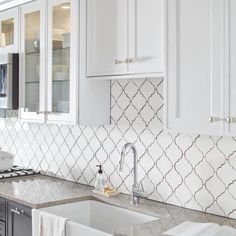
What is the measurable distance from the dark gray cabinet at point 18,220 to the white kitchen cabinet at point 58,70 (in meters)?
0.71

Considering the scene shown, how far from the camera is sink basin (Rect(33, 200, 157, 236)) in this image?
9.05 feet

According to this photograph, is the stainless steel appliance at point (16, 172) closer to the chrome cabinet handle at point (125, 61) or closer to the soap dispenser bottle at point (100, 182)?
the soap dispenser bottle at point (100, 182)

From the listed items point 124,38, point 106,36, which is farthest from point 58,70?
point 124,38

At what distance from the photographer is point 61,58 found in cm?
327

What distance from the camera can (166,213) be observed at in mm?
2617

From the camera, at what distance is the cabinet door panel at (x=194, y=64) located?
7.07ft

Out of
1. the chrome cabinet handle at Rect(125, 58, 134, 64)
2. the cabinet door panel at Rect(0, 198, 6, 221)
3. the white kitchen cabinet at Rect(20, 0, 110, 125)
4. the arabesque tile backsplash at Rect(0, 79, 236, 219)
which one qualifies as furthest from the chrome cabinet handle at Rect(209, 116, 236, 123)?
the cabinet door panel at Rect(0, 198, 6, 221)

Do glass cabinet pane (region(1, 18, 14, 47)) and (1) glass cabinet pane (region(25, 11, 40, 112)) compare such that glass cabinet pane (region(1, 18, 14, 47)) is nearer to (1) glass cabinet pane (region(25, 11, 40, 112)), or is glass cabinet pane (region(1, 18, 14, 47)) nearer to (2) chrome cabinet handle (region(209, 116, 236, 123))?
(1) glass cabinet pane (region(25, 11, 40, 112))

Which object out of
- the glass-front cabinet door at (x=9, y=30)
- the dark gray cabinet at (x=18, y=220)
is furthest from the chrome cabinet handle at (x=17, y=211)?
the glass-front cabinet door at (x=9, y=30)

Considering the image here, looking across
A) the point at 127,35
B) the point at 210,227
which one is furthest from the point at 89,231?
the point at 127,35

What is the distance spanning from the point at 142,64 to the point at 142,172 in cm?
82

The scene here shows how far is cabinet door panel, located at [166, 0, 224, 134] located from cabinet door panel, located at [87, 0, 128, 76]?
510 mm

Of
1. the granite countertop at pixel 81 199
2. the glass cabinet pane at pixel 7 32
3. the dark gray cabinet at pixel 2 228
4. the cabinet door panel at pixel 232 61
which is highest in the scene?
the glass cabinet pane at pixel 7 32

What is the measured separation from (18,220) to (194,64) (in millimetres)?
1690
